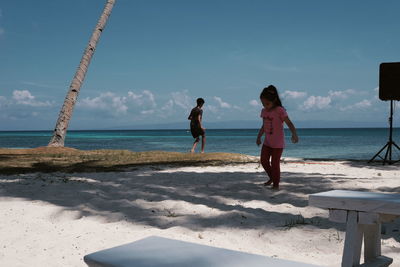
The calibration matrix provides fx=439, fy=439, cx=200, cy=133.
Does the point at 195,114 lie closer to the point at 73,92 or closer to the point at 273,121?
the point at 73,92

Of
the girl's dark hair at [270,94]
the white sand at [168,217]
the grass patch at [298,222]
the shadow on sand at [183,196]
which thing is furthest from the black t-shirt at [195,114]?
the grass patch at [298,222]

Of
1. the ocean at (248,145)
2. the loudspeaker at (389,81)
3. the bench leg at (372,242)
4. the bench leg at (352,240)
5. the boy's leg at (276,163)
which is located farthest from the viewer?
the ocean at (248,145)

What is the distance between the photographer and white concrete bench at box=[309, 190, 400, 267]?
2971mm

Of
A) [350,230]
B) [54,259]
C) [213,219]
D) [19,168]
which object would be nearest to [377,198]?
[350,230]

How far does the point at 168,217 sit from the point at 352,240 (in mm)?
2728

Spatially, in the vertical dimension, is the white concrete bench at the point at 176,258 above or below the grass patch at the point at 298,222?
above

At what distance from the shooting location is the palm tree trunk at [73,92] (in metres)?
18.1

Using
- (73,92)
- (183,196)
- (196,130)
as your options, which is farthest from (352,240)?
(73,92)

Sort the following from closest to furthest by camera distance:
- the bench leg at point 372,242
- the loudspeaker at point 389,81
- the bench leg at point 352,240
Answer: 1. the bench leg at point 352,240
2. the bench leg at point 372,242
3. the loudspeaker at point 389,81

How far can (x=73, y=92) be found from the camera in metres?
18.5

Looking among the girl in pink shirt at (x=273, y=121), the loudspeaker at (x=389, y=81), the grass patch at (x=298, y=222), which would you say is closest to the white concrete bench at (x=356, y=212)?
the grass patch at (x=298, y=222)

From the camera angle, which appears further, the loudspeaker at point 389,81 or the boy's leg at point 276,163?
the loudspeaker at point 389,81

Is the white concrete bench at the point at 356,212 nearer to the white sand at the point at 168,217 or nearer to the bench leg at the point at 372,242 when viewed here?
the bench leg at the point at 372,242

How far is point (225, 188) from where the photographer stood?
24.9 ft
